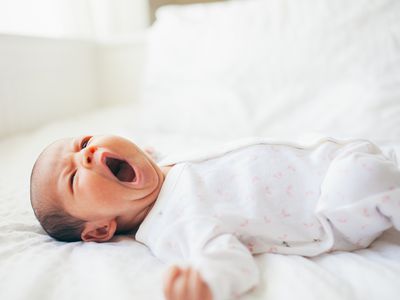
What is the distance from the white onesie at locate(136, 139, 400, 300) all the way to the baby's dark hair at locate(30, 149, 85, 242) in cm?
13

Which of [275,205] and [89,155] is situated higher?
[89,155]

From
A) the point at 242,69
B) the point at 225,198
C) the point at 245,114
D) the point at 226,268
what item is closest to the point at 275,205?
the point at 225,198

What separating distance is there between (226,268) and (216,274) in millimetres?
24

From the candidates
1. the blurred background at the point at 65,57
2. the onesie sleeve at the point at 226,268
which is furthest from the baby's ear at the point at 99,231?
the blurred background at the point at 65,57

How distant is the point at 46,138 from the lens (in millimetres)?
1253

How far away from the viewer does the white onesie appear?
62 centimetres

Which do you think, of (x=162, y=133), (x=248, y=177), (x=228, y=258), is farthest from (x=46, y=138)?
(x=228, y=258)

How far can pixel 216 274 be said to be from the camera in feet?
1.65

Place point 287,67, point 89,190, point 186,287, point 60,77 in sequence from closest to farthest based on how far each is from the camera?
point 186,287
point 89,190
point 287,67
point 60,77

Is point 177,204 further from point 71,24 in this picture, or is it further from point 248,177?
point 71,24

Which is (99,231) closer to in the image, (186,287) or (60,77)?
(186,287)

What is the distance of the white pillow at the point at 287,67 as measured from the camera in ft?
3.56

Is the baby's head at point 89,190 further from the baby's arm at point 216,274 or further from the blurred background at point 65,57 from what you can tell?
the blurred background at point 65,57

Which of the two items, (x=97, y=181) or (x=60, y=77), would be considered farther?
(x=60, y=77)
